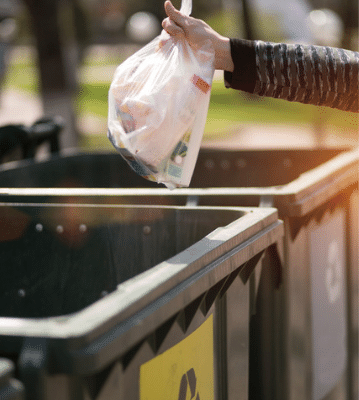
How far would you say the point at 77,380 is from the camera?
1.15 m

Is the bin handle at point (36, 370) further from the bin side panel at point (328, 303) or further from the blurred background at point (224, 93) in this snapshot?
the blurred background at point (224, 93)

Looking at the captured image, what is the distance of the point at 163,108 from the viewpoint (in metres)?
1.93

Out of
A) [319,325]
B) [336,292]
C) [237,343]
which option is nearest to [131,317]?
[237,343]

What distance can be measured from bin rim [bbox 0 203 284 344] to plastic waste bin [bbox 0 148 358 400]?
154 mm

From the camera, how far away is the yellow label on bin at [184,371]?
4.75 feet

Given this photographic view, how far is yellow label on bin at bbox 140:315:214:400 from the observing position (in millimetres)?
1448

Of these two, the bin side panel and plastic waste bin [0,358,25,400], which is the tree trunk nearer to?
the bin side panel

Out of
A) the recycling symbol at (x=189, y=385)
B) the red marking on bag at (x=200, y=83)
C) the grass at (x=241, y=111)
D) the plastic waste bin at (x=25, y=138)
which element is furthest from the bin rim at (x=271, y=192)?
the grass at (x=241, y=111)

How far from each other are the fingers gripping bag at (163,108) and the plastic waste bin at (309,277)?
37 cm

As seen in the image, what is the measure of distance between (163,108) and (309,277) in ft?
3.11

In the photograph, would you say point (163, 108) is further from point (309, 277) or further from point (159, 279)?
point (309, 277)

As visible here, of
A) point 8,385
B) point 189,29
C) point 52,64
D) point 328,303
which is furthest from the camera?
point 52,64

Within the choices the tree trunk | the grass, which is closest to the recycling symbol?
the tree trunk

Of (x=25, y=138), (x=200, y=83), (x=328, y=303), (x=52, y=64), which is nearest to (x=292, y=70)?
(x=200, y=83)
